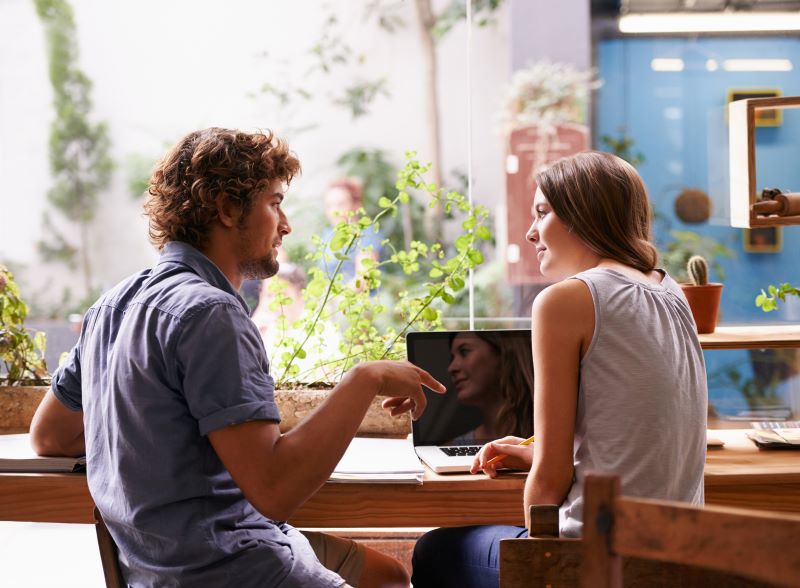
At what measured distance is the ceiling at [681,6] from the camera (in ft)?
11.6

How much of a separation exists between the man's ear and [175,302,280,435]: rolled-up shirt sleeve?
263mm

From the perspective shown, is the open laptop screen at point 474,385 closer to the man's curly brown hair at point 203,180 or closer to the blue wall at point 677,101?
the man's curly brown hair at point 203,180

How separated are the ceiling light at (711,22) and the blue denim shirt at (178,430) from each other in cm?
265

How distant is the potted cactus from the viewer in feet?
7.75

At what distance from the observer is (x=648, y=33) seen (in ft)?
11.7

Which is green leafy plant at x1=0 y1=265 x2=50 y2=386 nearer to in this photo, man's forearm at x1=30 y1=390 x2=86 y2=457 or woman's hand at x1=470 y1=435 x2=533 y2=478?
man's forearm at x1=30 y1=390 x2=86 y2=457

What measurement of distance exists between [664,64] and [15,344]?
2.58 m

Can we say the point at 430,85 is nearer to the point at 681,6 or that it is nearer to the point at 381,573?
the point at 681,6

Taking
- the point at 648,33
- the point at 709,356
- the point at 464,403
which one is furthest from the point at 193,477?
the point at 648,33

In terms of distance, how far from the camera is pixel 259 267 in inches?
66.8

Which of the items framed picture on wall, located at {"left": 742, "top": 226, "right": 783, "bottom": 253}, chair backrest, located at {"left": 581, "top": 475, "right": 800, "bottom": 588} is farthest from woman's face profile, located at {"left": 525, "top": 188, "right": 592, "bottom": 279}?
framed picture on wall, located at {"left": 742, "top": 226, "right": 783, "bottom": 253}

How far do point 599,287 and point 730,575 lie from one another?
55 centimetres

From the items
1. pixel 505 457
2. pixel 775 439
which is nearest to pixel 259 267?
pixel 505 457

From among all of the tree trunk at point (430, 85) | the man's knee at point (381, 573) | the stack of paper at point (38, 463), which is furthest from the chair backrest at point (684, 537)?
the tree trunk at point (430, 85)
